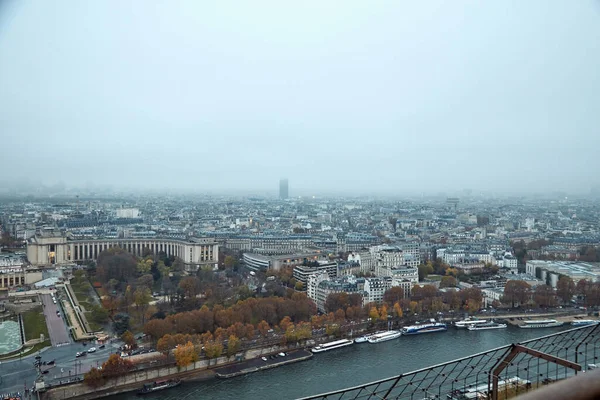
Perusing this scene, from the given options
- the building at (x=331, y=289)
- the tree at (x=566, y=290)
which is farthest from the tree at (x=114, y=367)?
the tree at (x=566, y=290)

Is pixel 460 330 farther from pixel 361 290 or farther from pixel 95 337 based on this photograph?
pixel 95 337

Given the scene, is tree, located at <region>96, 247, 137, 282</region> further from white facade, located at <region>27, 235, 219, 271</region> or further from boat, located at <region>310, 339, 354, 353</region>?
boat, located at <region>310, 339, 354, 353</region>

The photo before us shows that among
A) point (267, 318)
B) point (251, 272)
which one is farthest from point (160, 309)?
point (251, 272)

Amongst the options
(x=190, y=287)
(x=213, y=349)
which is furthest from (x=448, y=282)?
(x=213, y=349)

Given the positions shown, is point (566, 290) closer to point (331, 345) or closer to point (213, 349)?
point (331, 345)

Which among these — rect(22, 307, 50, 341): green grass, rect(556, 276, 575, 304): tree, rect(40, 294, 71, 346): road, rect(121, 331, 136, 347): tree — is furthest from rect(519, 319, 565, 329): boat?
rect(22, 307, 50, 341): green grass
